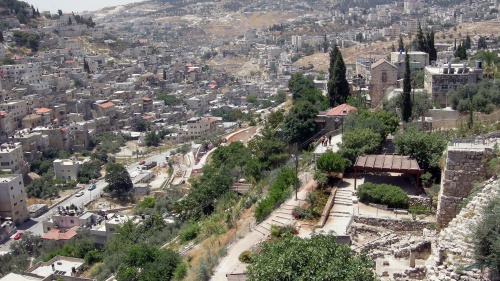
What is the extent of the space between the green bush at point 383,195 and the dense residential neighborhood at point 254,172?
0.14 feet

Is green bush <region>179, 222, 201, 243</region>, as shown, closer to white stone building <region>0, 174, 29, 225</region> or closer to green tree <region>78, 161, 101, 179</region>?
white stone building <region>0, 174, 29, 225</region>

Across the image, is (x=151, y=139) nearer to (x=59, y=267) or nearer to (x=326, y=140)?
(x=59, y=267)

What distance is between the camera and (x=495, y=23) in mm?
90750

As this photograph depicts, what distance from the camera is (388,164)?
14.8 metres

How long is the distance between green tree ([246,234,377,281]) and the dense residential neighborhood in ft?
0.11

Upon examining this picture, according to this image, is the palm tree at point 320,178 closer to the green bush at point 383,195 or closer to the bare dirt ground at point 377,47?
the green bush at point 383,195

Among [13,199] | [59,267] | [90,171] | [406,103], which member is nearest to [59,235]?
[59,267]

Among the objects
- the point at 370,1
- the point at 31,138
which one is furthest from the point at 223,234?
the point at 370,1

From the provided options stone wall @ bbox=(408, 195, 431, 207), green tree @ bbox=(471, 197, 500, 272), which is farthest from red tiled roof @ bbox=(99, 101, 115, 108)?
green tree @ bbox=(471, 197, 500, 272)

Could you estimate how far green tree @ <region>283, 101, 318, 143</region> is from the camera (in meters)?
22.1

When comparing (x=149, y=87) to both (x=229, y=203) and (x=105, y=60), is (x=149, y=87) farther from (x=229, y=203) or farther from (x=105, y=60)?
(x=229, y=203)

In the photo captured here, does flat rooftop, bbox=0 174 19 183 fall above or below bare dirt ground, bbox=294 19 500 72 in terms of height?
below

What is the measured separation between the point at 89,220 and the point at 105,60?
53.9 m

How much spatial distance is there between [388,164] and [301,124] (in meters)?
7.60
